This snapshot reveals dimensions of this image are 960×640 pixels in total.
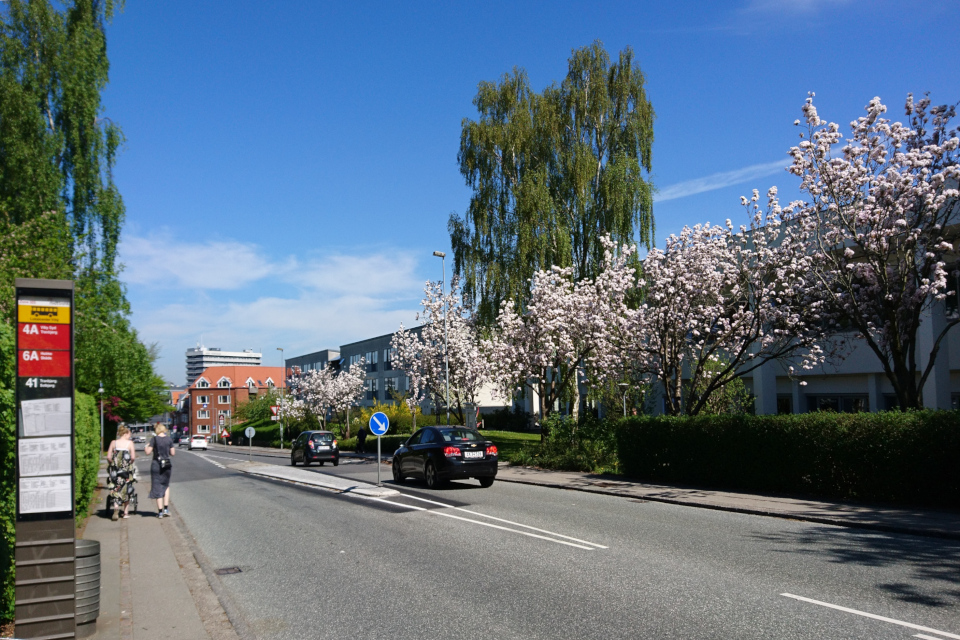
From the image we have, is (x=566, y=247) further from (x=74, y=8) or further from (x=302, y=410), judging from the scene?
(x=302, y=410)

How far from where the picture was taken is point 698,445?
17125mm

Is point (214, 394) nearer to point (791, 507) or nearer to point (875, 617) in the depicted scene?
point (791, 507)

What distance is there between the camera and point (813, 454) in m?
14.4

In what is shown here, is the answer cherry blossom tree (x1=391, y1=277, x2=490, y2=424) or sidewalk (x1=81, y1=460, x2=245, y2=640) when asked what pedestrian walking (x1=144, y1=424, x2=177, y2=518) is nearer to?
sidewalk (x1=81, y1=460, x2=245, y2=640)

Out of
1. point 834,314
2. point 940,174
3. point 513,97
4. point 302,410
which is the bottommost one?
point 302,410

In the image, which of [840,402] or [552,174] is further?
[552,174]

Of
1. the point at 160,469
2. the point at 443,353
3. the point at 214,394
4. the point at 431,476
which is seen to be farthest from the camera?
the point at 214,394

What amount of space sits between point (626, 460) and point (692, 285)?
4991mm

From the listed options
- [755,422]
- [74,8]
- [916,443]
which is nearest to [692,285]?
[755,422]

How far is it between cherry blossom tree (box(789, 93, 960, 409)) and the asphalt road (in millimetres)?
6298

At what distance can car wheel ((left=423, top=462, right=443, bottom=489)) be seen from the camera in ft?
60.4

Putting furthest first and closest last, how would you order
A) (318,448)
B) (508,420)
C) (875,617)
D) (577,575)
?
(508,420)
(318,448)
(577,575)
(875,617)

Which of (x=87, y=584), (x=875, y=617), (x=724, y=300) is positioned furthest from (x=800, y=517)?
(x=87, y=584)

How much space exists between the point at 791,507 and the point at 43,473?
39.4 feet
